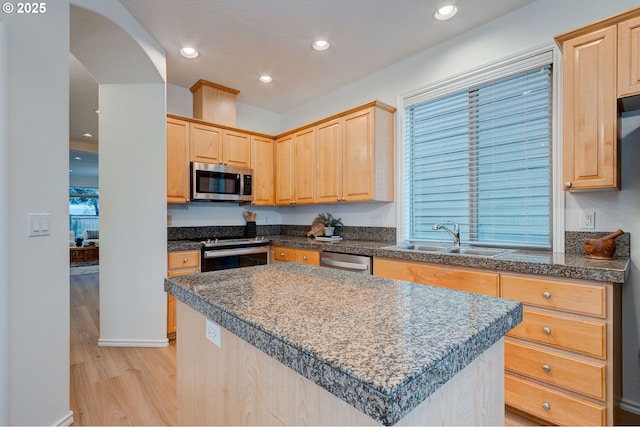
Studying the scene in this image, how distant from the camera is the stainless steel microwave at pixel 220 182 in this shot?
331 cm

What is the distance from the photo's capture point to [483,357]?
0.77m

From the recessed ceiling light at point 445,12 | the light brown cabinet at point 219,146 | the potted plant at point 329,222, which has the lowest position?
the potted plant at point 329,222

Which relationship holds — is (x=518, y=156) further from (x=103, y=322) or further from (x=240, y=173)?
(x=103, y=322)

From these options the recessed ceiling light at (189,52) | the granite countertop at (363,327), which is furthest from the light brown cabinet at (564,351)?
the recessed ceiling light at (189,52)

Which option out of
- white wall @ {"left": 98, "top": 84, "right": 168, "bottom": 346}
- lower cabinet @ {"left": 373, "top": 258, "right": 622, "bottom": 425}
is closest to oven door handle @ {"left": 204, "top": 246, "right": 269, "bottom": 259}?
white wall @ {"left": 98, "top": 84, "right": 168, "bottom": 346}

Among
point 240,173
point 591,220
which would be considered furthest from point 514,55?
point 240,173

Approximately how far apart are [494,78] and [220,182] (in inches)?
114

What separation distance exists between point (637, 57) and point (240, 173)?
3407 mm
